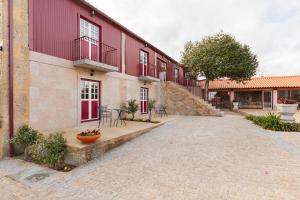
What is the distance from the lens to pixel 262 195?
3.19 metres

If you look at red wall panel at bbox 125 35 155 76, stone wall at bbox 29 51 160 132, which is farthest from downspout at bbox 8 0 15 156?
red wall panel at bbox 125 35 155 76

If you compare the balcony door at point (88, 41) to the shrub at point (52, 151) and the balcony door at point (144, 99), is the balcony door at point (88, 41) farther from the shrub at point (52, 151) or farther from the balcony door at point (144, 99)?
the balcony door at point (144, 99)

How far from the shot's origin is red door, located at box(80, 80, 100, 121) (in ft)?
28.4

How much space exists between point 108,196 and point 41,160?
2986mm

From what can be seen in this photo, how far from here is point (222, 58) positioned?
15.7 metres

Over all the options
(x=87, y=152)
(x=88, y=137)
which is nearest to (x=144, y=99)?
(x=88, y=137)

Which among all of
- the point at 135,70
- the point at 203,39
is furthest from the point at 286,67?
the point at 135,70

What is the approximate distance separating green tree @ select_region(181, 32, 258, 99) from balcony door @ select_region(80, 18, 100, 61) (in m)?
9.74

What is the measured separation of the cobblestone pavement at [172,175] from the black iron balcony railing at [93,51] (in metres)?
4.93

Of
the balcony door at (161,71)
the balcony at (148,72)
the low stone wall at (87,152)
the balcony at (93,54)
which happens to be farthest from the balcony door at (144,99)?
the low stone wall at (87,152)

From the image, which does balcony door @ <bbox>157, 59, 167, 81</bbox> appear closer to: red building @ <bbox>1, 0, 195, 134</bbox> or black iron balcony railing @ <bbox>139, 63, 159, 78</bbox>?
black iron balcony railing @ <bbox>139, 63, 159, 78</bbox>

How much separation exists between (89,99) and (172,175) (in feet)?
20.5

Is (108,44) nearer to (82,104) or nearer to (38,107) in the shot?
(82,104)

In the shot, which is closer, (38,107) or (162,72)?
(38,107)
